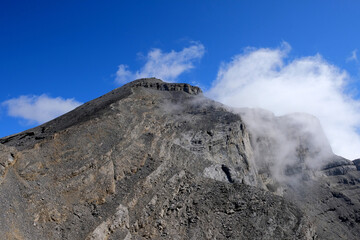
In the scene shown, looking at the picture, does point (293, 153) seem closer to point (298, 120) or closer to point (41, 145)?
point (298, 120)

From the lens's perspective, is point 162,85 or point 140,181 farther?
point 162,85

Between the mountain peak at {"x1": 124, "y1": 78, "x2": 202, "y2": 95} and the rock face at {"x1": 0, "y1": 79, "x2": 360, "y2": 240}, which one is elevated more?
the mountain peak at {"x1": 124, "y1": 78, "x2": 202, "y2": 95}

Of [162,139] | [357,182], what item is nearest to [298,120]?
[357,182]

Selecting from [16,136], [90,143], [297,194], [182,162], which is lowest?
[297,194]

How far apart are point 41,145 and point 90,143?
4.58m

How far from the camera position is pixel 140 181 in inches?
1292

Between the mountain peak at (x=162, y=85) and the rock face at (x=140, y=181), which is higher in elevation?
the mountain peak at (x=162, y=85)

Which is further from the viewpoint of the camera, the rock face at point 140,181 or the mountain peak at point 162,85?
the mountain peak at point 162,85

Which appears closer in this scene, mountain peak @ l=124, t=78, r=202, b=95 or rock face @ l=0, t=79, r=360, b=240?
rock face @ l=0, t=79, r=360, b=240

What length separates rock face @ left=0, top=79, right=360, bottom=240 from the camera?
26.7 metres

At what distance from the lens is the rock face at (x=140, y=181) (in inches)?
1050

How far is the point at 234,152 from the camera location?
49.1 meters

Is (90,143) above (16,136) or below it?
below

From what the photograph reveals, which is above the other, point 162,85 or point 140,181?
point 162,85
